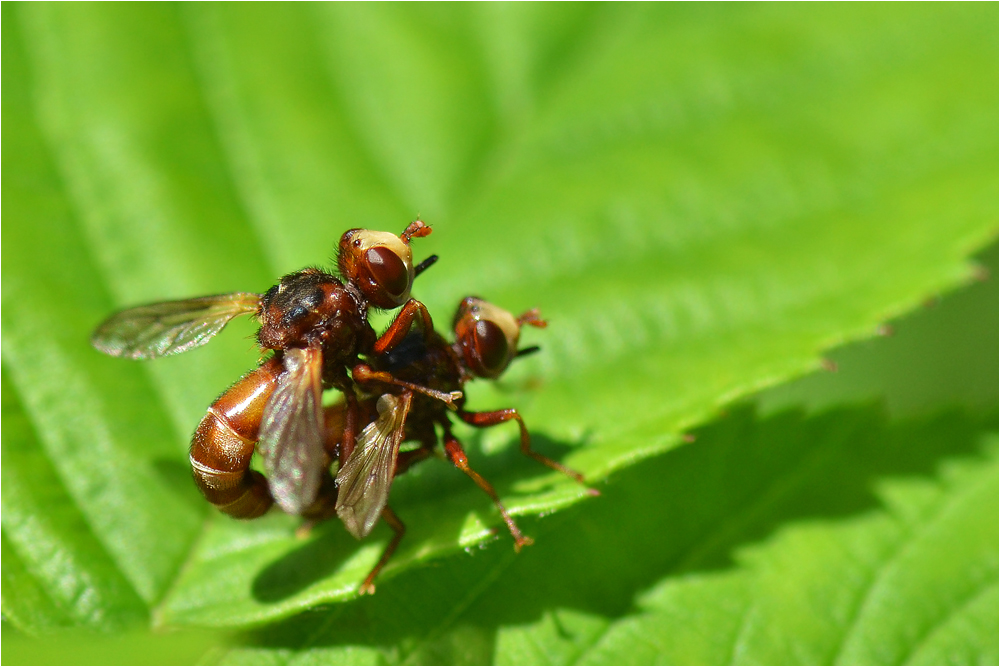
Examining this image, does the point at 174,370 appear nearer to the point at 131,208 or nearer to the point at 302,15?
the point at 131,208

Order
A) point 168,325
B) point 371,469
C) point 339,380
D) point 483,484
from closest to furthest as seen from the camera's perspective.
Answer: point 371,469 → point 483,484 → point 339,380 → point 168,325

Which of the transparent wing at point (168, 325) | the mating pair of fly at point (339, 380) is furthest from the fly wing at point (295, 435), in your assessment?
the transparent wing at point (168, 325)

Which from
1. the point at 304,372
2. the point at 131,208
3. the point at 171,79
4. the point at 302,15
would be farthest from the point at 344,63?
the point at 304,372

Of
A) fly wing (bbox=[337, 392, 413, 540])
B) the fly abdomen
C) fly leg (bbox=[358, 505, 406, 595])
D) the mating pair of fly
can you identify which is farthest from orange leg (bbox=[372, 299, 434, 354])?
fly leg (bbox=[358, 505, 406, 595])

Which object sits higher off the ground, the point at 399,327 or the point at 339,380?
the point at 399,327

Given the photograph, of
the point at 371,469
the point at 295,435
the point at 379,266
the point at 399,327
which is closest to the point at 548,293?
the point at 399,327

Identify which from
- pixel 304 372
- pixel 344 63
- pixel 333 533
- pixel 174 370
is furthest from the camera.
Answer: pixel 344 63

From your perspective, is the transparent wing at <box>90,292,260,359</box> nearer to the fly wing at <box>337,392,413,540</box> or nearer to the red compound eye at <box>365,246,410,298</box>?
the red compound eye at <box>365,246,410,298</box>

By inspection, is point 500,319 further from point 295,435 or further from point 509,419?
point 295,435
